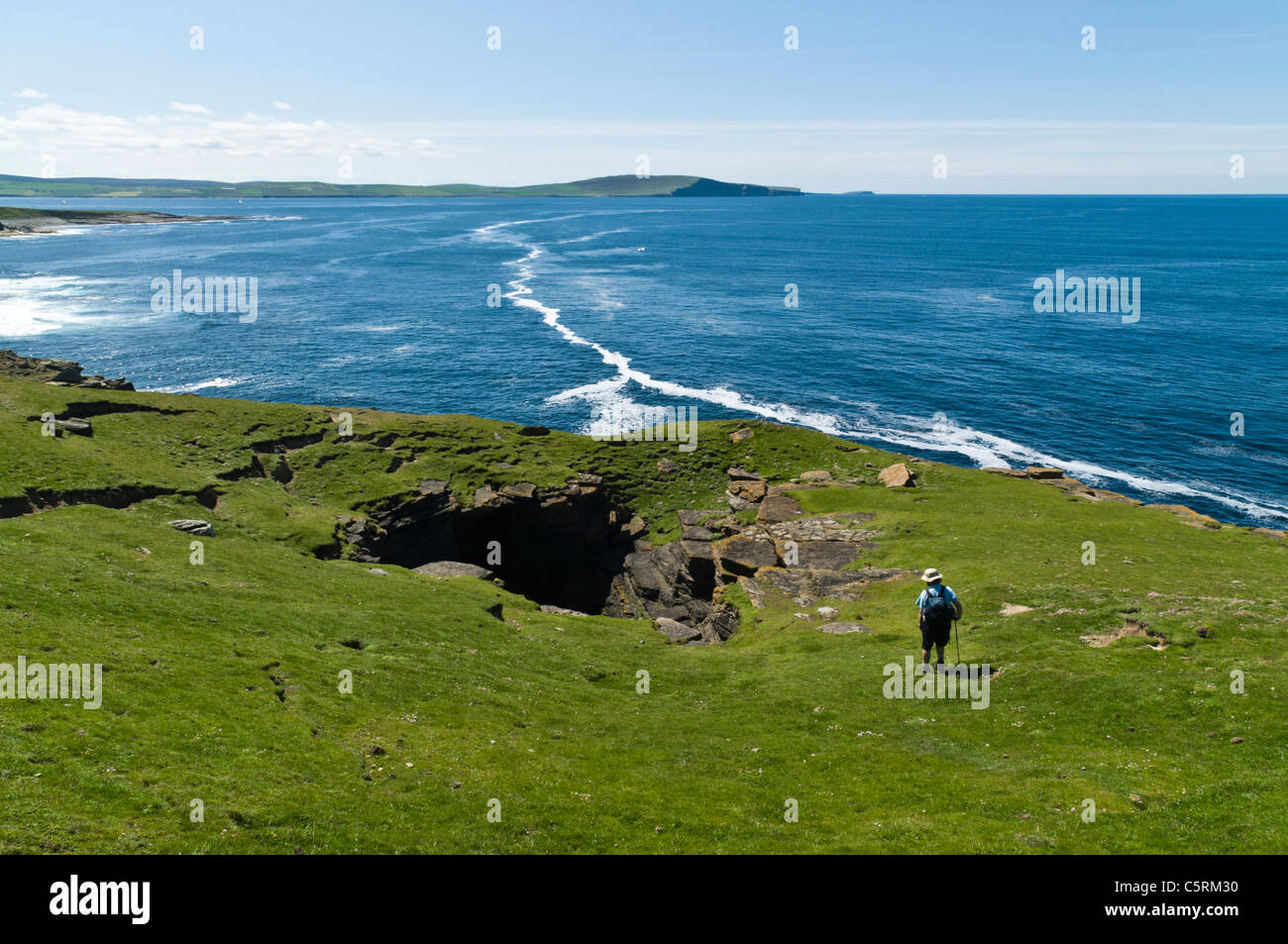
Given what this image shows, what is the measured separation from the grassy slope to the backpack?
367 centimetres

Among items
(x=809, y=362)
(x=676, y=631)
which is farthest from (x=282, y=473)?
(x=809, y=362)

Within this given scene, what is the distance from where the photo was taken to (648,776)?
24.3 m

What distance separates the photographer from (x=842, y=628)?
127 feet

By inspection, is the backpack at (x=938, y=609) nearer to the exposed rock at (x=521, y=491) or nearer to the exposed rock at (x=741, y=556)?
the exposed rock at (x=741, y=556)

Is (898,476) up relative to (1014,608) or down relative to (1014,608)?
up

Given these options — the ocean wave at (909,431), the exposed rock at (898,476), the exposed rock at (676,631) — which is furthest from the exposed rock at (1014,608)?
the ocean wave at (909,431)

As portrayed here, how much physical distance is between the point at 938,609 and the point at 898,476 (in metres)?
32.4

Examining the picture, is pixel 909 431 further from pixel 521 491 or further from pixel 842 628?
pixel 842 628

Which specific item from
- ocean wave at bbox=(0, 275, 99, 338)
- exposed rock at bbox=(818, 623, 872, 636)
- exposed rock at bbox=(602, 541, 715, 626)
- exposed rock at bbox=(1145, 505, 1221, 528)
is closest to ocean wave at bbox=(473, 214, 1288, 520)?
exposed rock at bbox=(1145, 505, 1221, 528)

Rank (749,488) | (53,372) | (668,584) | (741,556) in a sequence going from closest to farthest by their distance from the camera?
(741,556), (668,584), (749,488), (53,372)

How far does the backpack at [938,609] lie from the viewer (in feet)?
89.4

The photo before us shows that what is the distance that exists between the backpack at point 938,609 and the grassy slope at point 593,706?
367 cm

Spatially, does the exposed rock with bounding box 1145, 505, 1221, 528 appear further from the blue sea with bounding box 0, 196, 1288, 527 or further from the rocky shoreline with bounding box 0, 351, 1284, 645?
the blue sea with bounding box 0, 196, 1288, 527
